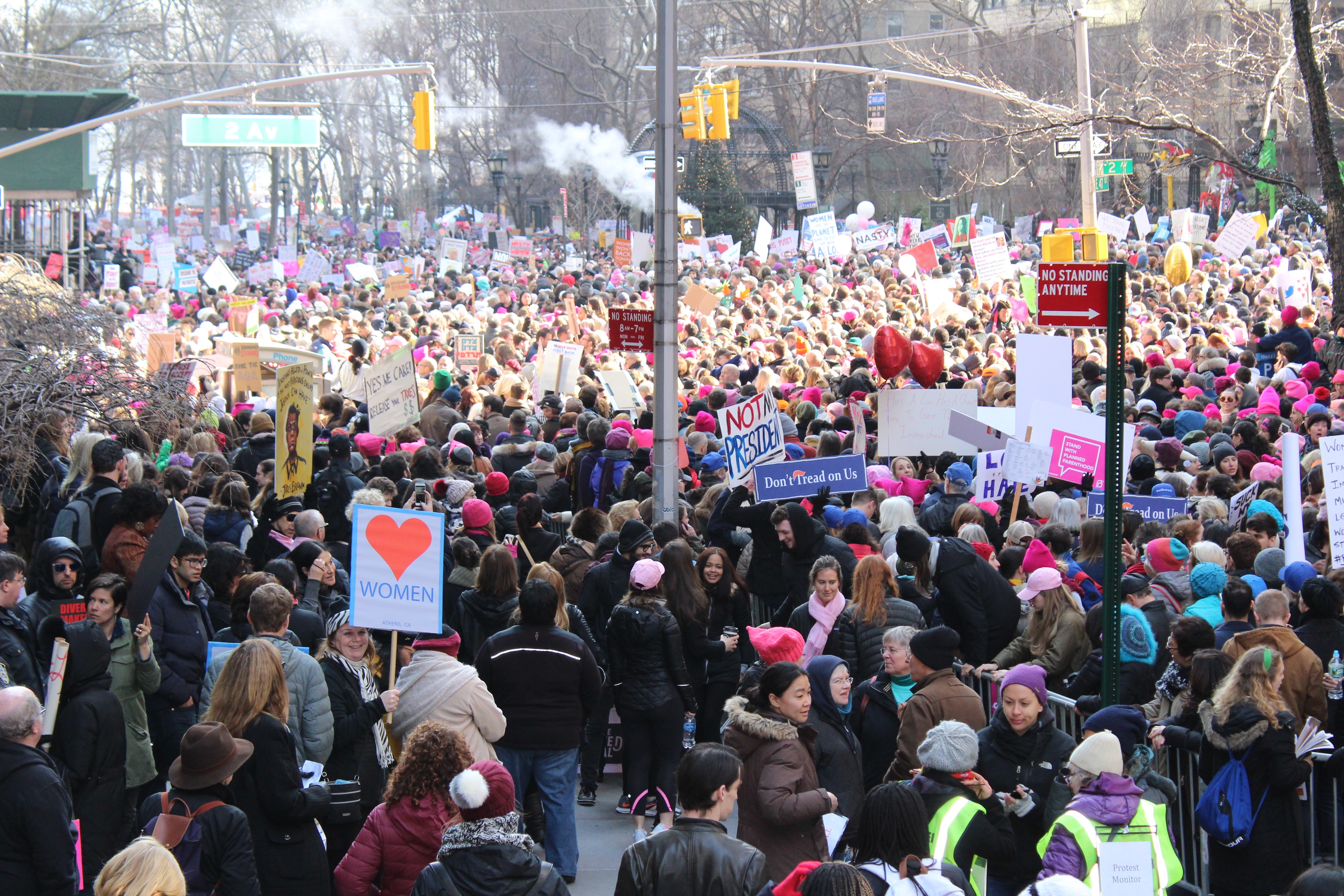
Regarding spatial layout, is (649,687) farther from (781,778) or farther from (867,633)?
(781,778)

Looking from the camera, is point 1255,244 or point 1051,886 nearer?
point 1051,886

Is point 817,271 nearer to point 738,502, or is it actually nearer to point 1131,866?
point 738,502

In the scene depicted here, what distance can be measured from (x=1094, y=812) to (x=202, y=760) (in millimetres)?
2935

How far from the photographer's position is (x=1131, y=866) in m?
4.47

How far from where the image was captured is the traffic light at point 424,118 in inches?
922

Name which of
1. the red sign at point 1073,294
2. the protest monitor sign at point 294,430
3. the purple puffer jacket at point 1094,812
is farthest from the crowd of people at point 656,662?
the red sign at point 1073,294

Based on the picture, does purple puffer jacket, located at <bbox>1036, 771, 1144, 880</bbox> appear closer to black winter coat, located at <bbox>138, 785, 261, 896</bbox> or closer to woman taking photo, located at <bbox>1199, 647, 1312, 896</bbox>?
woman taking photo, located at <bbox>1199, 647, 1312, 896</bbox>

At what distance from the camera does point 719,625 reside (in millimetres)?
7980

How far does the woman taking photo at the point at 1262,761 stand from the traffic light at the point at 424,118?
1978 cm

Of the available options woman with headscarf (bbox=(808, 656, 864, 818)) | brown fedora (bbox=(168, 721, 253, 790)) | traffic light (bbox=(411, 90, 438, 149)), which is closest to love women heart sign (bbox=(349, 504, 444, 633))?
brown fedora (bbox=(168, 721, 253, 790))

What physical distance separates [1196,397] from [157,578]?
10.1 m

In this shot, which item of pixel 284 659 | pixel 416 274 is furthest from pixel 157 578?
pixel 416 274

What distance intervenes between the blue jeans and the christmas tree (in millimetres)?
39244

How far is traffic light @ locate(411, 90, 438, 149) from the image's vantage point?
23422 millimetres
